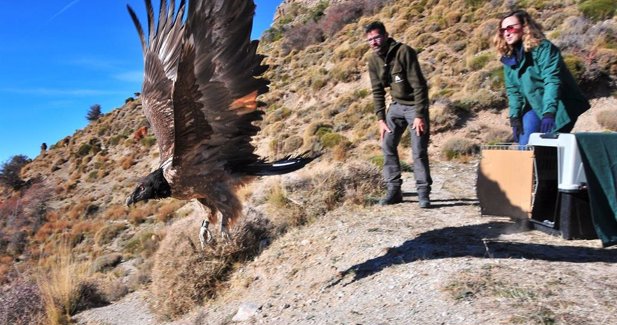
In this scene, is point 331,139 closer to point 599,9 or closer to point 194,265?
point 194,265

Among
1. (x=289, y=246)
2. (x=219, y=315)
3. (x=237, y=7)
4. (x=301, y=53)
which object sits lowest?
(x=219, y=315)

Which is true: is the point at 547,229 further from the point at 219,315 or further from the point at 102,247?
the point at 102,247

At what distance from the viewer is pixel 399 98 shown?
5633 millimetres

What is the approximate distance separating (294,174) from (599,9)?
13401 millimetres

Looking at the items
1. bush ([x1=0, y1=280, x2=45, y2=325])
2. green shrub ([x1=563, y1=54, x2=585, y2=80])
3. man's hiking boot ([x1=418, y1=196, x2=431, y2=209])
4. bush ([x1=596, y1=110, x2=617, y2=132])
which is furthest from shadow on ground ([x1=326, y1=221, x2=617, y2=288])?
green shrub ([x1=563, y1=54, x2=585, y2=80])

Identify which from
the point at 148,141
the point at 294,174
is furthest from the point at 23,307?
the point at 148,141

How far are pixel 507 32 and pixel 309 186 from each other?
14.5ft

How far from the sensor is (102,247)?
54.7ft

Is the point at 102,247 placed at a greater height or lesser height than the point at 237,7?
lesser

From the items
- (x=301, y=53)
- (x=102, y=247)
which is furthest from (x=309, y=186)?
(x=301, y=53)

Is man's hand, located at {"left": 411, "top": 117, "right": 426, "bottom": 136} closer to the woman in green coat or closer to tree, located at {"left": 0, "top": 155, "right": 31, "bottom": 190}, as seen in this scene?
the woman in green coat

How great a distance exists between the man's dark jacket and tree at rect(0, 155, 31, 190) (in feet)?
121

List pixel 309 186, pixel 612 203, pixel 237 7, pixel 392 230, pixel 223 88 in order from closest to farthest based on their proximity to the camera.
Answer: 1. pixel 612 203
2. pixel 237 7
3. pixel 223 88
4. pixel 392 230
5. pixel 309 186

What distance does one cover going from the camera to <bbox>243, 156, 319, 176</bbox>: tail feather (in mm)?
4855
